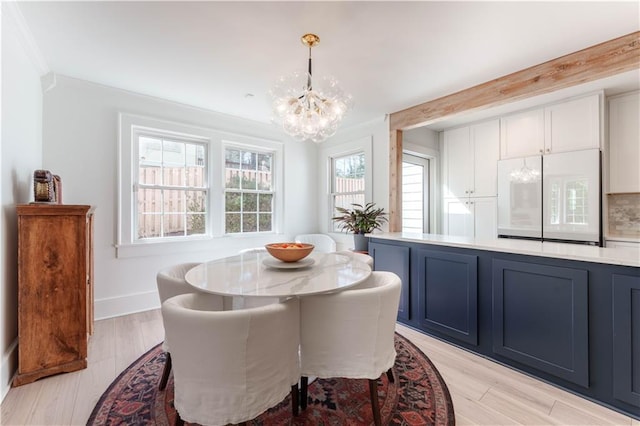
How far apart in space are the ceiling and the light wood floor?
8.15ft

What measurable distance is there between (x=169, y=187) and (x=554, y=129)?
15.6ft

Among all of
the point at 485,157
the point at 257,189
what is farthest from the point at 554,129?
the point at 257,189

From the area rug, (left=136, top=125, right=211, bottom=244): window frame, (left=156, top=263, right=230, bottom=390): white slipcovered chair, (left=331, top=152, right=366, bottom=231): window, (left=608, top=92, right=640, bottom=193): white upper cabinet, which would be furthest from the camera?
(left=331, top=152, right=366, bottom=231): window

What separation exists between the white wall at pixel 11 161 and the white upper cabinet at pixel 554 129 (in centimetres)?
498

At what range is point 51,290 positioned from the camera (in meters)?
2.06

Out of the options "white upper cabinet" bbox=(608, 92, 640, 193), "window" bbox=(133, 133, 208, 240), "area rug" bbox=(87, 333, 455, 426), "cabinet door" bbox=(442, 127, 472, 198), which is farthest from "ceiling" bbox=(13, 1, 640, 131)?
"area rug" bbox=(87, 333, 455, 426)

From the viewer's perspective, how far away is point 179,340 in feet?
3.97

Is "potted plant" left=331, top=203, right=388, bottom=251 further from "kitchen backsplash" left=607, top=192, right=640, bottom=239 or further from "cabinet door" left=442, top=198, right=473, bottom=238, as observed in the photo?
"kitchen backsplash" left=607, top=192, right=640, bottom=239

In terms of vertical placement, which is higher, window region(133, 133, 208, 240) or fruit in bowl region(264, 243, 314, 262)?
window region(133, 133, 208, 240)

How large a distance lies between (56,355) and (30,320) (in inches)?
12.1

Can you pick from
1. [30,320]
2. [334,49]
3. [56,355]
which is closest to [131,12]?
[334,49]

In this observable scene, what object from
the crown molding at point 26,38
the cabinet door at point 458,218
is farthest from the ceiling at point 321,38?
the cabinet door at point 458,218

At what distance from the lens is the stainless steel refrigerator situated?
3086 mm

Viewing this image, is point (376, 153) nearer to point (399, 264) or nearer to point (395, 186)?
point (395, 186)
